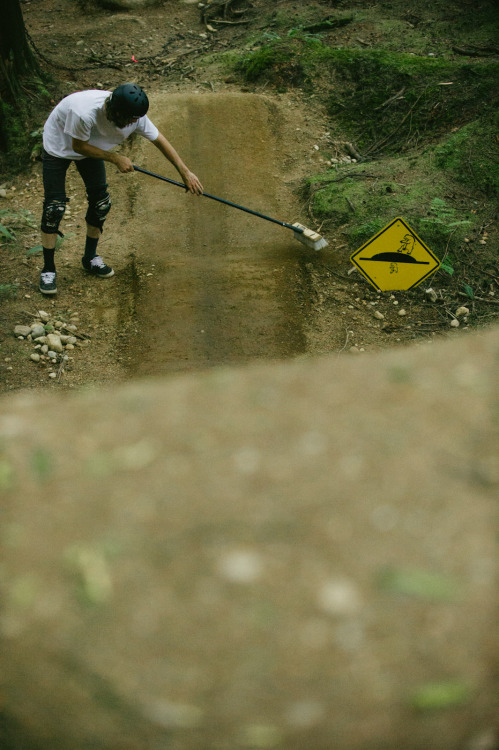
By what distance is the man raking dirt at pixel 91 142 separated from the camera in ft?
14.6

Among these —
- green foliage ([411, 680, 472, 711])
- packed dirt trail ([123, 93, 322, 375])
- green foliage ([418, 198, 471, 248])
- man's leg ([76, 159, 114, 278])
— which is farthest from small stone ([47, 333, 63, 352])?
green foliage ([411, 680, 472, 711])

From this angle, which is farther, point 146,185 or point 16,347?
point 146,185

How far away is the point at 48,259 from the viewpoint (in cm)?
549

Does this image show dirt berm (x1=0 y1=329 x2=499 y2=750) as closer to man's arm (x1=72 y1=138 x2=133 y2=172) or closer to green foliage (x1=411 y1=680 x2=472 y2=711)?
green foliage (x1=411 y1=680 x2=472 y2=711)

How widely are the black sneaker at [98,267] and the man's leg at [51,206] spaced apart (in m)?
0.45

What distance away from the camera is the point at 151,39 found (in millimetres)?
11141

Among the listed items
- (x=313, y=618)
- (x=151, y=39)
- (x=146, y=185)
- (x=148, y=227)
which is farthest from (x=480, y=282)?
(x=151, y=39)

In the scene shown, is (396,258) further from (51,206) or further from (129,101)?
→ (51,206)

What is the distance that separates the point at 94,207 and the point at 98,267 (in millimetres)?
715

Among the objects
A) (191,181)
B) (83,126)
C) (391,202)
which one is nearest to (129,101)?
(83,126)

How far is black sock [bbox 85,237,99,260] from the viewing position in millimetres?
5742

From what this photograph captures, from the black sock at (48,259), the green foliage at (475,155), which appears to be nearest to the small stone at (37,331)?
the black sock at (48,259)

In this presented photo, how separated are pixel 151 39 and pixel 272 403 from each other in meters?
11.8

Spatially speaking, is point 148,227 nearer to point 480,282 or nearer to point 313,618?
point 480,282
